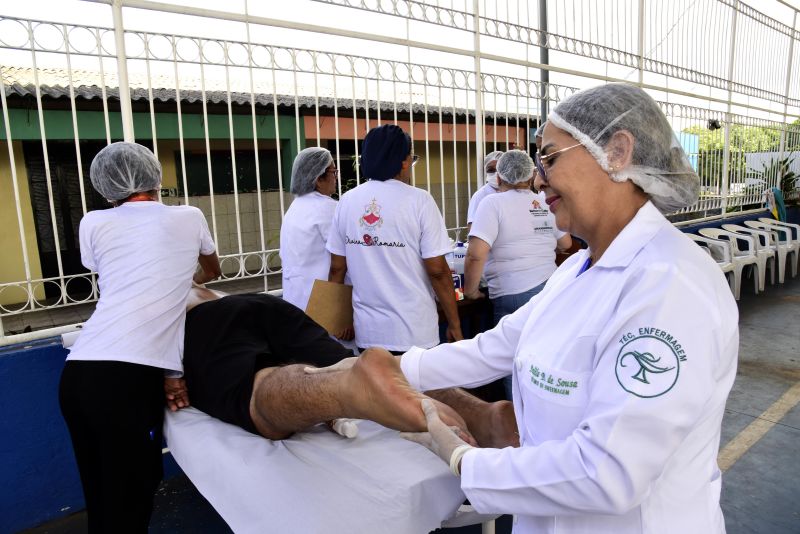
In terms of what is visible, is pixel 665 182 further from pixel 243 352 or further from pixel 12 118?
pixel 12 118

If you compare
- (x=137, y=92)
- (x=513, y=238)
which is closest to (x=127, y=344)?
(x=513, y=238)

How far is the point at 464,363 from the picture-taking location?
5.05 ft

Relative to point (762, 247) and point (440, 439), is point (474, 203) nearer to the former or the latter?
point (440, 439)

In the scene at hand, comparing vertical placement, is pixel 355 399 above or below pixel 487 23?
below

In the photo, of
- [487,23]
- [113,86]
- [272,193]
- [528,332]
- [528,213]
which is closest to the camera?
[528,332]

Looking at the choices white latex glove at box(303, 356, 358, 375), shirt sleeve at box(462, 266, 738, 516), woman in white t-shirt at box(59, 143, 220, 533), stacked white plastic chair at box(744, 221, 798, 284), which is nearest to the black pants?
woman in white t-shirt at box(59, 143, 220, 533)

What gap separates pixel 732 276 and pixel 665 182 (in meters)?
6.68

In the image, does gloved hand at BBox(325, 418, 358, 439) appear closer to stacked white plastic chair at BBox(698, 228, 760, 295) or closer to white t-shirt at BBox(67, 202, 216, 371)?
white t-shirt at BBox(67, 202, 216, 371)

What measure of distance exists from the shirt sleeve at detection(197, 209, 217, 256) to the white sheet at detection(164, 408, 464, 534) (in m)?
0.91

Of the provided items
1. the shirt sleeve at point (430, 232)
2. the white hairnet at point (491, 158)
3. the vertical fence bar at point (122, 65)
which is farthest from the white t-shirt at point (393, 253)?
the white hairnet at point (491, 158)

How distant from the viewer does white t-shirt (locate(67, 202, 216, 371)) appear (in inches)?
76.7

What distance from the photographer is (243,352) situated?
73.8 inches

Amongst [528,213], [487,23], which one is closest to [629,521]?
[528,213]

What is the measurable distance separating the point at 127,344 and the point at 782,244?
30.3ft
